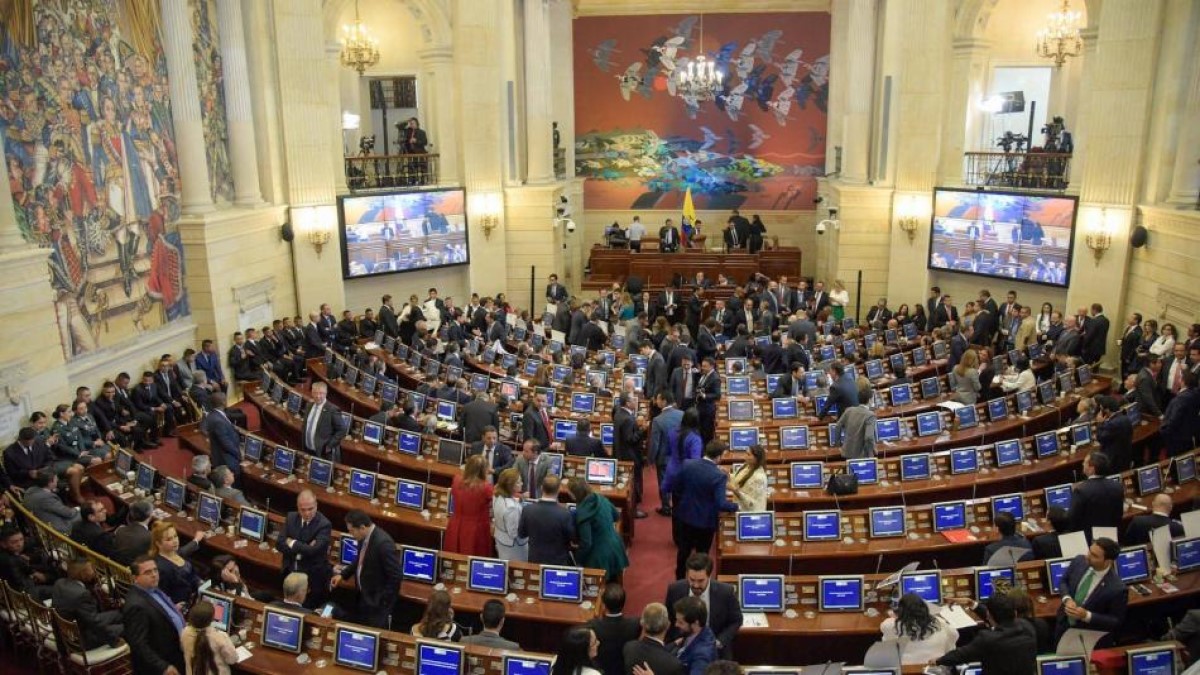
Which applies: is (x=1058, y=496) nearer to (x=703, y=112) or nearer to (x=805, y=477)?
(x=805, y=477)

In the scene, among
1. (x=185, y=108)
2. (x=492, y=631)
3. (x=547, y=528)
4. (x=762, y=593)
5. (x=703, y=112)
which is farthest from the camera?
(x=703, y=112)

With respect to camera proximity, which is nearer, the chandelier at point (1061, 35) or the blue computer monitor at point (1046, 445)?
the blue computer monitor at point (1046, 445)

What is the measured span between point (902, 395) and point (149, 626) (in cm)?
1003

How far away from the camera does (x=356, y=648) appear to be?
6.26 metres

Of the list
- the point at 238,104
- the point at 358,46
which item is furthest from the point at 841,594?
the point at 358,46

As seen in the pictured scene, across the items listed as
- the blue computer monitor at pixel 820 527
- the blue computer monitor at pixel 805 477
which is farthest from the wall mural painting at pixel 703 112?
the blue computer monitor at pixel 820 527

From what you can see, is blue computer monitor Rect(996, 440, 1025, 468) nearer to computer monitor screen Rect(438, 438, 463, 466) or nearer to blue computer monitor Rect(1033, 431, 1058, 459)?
blue computer monitor Rect(1033, 431, 1058, 459)

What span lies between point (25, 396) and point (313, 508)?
648 cm

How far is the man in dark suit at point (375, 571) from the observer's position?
6641mm

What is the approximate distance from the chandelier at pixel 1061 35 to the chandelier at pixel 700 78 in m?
7.52

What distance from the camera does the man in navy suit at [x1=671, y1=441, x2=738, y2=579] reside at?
7922 millimetres

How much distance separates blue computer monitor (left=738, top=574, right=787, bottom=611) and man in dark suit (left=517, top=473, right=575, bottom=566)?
148 cm

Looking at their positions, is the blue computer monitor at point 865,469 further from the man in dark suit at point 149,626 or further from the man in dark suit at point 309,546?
the man in dark suit at point 149,626

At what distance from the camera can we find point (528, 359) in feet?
47.8
